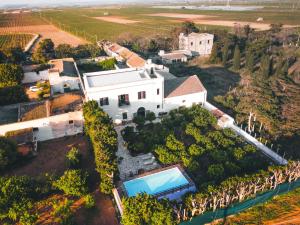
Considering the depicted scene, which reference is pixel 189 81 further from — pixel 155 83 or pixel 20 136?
pixel 20 136

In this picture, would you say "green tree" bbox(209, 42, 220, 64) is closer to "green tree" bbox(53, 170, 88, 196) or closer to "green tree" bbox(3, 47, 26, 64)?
"green tree" bbox(3, 47, 26, 64)

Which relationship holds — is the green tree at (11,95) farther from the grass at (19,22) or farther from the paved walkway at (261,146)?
the grass at (19,22)

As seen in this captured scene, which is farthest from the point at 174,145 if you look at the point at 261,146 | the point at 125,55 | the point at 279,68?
the point at 125,55

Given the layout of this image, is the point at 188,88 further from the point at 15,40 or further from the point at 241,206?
the point at 15,40

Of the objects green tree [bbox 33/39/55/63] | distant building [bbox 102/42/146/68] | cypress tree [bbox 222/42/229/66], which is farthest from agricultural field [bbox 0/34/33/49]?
cypress tree [bbox 222/42/229/66]

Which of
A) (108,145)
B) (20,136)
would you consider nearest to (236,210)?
(108,145)

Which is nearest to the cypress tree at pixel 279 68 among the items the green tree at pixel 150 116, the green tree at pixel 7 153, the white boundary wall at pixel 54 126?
the green tree at pixel 150 116
